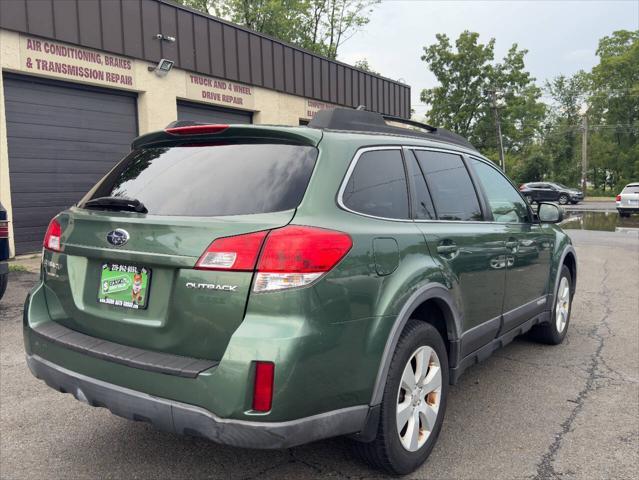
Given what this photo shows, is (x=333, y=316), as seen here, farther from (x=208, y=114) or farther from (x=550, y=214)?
(x=208, y=114)

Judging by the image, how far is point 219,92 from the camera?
45.5 feet

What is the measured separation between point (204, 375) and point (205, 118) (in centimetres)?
1247

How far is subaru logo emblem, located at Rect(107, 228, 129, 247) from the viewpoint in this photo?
8.02 ft

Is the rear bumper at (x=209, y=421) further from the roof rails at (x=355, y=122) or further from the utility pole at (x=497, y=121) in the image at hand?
the utility pole at (x=497, y=121)

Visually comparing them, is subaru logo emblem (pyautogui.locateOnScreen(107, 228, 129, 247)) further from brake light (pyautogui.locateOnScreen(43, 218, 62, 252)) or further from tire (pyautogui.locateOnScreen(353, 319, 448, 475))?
tire (pyautogui.locateOnScreen(353, 319, 448, 475))

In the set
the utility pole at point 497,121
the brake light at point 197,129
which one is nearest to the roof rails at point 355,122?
the brake light at point 197,129

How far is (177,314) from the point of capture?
228 centimetres

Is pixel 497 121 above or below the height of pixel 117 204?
above

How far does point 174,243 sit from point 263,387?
71 centimetres

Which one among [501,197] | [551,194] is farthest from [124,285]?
[551,194]

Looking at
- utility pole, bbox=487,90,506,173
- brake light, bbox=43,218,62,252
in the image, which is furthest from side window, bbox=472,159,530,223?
utility pole, bbox=487,90,506,173

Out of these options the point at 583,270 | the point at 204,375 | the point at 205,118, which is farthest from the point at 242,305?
the point at 205,118

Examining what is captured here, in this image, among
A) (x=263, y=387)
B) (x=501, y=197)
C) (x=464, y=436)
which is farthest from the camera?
(x=501, y=197)

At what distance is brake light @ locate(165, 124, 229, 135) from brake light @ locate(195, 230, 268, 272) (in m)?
0.68
